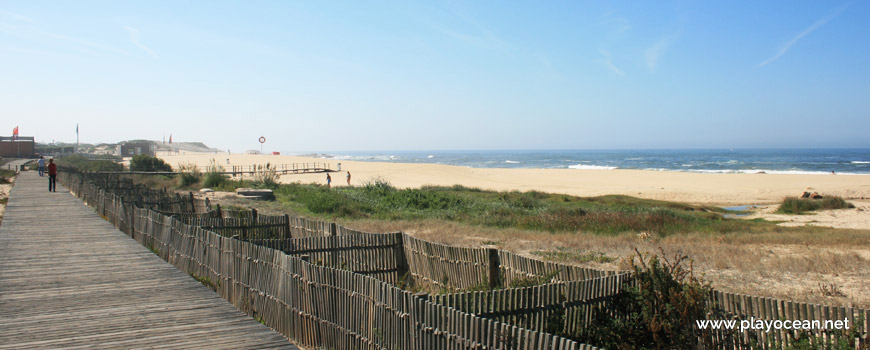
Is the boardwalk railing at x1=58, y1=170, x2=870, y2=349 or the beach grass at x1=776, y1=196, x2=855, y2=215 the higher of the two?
the boardwalk railing at x1=58, y1=170, x2=870, y2=349

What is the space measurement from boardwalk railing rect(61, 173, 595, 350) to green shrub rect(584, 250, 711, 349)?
1.81 metres

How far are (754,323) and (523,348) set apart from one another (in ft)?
8.34

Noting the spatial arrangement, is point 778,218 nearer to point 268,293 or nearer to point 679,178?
point 268,293

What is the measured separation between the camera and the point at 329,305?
20.2 ft

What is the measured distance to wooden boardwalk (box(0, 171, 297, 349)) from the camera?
6.16 metres

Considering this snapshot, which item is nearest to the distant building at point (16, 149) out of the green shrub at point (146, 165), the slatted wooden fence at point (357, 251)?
the green shrub at point (146, 165)

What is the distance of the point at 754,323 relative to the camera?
18.1 feet

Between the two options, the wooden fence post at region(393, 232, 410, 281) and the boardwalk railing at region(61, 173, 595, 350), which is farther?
the wooden fence post at region(393, 232, 410, 281)

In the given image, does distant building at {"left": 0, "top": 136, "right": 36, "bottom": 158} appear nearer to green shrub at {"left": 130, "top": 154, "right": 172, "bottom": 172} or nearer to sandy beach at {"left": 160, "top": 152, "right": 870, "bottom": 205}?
green shrub at {"left": 130, "top": 154, "right": 172, "bottom": 172}

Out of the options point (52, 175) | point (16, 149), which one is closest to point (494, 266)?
point (52, 175)

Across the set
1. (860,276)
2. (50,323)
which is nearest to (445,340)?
(50,323)

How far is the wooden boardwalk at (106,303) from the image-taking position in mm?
6156

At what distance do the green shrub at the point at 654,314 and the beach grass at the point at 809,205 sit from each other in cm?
2717

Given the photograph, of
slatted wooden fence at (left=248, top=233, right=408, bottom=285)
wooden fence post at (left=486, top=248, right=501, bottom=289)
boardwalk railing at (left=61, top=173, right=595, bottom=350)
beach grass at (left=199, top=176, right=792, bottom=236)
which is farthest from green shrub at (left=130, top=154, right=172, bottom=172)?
wooden fence post at (left=486, top=248, right=501, bottom=289)
